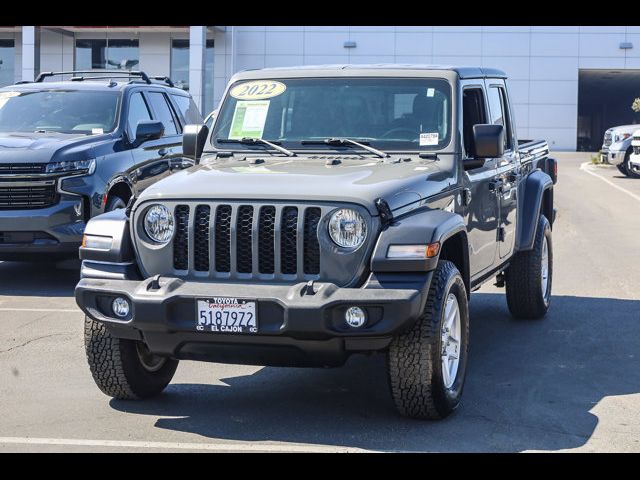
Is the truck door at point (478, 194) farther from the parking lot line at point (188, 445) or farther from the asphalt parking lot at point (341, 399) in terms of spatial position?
the parking lot line at point (188, 445)

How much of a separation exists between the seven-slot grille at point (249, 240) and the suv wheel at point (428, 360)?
23.8 inches

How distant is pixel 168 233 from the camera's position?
224 inches

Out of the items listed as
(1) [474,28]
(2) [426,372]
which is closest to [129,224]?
(2) [426,372]

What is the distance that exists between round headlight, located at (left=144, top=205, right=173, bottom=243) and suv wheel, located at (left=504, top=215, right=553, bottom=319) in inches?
150

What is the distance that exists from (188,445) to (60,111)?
691 centimetres

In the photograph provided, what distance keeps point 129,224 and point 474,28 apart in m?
50.2

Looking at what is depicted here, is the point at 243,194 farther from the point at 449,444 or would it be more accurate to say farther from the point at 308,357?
the point at 449,444

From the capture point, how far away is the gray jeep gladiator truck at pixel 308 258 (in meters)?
5.32

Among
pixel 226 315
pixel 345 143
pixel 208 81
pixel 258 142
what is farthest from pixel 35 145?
pixel 208 81

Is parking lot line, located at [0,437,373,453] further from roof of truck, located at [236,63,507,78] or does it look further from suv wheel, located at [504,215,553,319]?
suv wheel, located at [504,215,553,319]

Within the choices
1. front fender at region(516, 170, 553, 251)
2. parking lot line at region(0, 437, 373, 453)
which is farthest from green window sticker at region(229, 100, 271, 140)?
front fender at region(516, 170, 553, 251)

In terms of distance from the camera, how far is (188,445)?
5.30 meters
